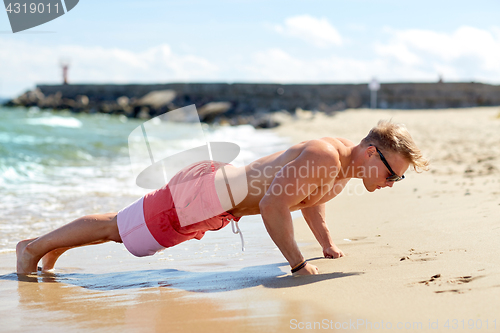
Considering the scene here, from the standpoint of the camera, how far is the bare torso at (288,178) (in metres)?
2.28

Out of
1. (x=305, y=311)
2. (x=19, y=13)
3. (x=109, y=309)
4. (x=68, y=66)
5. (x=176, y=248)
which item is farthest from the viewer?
(x=68, y=66)

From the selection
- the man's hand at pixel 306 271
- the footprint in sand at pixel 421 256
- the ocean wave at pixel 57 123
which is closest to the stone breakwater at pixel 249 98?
the ocean wave at pixel 57 123

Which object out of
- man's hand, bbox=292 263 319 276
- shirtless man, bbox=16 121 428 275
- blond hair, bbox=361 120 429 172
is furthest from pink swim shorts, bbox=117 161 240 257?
blond hair, bbox=361 120 429 172

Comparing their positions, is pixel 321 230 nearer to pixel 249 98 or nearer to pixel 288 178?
pixel 288 178

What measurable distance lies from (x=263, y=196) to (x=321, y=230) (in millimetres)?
535

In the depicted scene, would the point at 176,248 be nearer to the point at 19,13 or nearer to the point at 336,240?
the point at 336,240

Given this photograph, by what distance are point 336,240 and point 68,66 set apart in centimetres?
4388

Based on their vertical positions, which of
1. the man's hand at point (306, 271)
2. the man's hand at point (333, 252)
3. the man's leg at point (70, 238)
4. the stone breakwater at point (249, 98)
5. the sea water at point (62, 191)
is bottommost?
the stone breakwater at point (249, 98)

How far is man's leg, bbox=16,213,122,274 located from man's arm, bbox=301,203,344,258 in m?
1.13

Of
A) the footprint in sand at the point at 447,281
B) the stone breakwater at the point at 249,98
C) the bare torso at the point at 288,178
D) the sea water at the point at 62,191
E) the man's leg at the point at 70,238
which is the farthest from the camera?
the stone breakwater at the point at 249,98

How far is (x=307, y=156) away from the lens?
229 centimetres

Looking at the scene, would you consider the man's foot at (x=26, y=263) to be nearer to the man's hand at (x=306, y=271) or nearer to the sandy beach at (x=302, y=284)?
the sandy beach at (x=302, y=284)

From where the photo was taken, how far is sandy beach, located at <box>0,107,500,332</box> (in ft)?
5.60

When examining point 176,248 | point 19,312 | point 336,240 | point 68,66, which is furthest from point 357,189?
point 68,66
